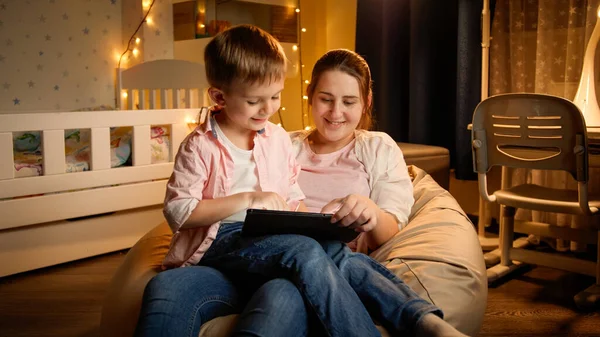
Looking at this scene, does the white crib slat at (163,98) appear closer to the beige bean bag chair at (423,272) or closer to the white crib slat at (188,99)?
the white crib slat at (188,99)

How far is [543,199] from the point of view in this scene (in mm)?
2463

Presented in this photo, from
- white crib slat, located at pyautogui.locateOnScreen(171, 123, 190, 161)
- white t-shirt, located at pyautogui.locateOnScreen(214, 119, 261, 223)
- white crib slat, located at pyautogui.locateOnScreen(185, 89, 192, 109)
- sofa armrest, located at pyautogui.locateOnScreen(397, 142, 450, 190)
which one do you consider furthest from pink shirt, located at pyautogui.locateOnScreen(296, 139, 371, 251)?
white crib slat, located at pyautogui.locateOnScreen(185, 89, 192, 109)

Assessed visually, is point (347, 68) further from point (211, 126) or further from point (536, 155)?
point (536, 155)

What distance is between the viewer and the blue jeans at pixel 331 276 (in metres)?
1.22

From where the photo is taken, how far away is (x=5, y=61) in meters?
4.01

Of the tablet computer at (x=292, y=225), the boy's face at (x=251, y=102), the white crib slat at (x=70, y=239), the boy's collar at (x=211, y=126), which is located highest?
the boy's face at (x=251, y=102)

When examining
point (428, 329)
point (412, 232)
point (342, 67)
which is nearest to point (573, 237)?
point (412, 232)

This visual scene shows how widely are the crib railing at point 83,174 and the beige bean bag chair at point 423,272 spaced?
1.15m

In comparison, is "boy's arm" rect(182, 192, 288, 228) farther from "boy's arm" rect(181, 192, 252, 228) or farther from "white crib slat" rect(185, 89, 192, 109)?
"white crib slat" rect(185, 89, 192, 109)

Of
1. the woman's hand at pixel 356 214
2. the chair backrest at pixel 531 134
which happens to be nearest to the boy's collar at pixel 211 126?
the woman's hand at pixel 356 214

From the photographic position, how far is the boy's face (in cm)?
144

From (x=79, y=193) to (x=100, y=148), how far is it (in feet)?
0.73

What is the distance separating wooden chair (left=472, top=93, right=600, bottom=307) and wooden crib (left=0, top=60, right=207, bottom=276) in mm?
1117

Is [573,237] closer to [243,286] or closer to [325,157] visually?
[325,157]
